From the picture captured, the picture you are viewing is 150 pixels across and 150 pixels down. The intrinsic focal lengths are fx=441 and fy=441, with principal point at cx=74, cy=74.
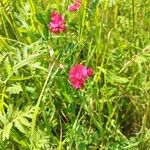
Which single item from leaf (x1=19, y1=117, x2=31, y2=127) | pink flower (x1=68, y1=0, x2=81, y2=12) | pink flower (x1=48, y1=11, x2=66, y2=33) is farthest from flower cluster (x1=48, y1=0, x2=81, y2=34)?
leaf (x1=19, y1=117, x2=31, y2=127)

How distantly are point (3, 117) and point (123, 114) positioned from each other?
0.48 metres

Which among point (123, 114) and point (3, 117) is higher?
point (3, 117)

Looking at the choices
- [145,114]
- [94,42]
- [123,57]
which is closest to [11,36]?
[94,42]

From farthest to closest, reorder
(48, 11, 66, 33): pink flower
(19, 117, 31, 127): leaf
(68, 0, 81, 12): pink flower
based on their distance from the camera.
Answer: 1. (68, 0, 81, 12): pink flower
2. (48, 11, 66, 33): pink flower
3. (19, 117, 31, 127): leaf

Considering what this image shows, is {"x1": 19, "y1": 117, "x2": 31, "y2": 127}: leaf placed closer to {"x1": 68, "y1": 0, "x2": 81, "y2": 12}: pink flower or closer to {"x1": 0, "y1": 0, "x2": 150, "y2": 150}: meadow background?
{"x1": 0, "y1": 0, "x2": 150, "y2": 150}: meadow background

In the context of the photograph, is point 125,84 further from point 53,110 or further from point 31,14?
point 31,14

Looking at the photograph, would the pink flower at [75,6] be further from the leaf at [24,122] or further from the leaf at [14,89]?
the leaf at [24,122]

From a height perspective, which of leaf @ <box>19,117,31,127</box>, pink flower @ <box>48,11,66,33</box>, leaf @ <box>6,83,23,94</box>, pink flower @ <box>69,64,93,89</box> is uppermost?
pink flower @ <box>48,11,66,33</box>

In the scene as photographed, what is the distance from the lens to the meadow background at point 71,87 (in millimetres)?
1360

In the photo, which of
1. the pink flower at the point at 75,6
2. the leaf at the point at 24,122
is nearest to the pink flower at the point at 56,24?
the pink flower at the point at 75,6

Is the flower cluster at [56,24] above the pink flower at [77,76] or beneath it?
above

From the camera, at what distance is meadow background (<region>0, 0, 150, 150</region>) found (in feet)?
4.46

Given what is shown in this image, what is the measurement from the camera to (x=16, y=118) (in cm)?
130

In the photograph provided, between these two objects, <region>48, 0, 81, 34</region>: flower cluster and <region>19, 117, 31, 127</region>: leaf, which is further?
<region>48, 0, 81, 34</region>: flower cluster
